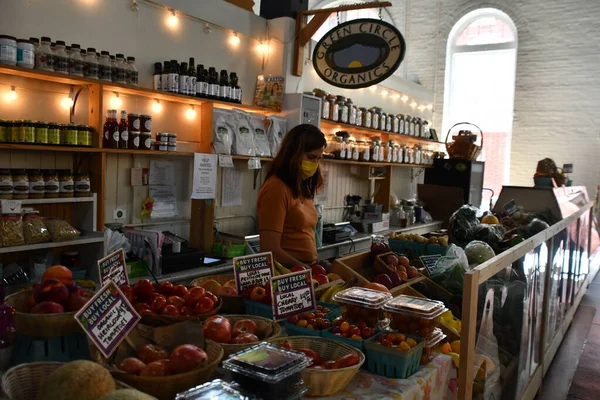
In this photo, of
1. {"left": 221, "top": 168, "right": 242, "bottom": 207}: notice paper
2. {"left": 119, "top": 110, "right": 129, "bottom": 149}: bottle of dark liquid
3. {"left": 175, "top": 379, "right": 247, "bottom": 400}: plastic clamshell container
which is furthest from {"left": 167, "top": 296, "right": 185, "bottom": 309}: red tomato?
{"left": 221, "top": 168, "right": 242, "bottom": 207}: notice paper

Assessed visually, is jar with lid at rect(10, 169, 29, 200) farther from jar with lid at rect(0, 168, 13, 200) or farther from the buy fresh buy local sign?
the buy fresh buy local sign

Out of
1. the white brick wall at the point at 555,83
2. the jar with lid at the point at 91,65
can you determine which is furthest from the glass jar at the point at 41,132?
the white brick wall at the point at 555,83

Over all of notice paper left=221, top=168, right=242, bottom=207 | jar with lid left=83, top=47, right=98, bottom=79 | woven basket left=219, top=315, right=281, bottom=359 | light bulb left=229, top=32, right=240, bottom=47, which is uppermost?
light bulb left=229, top=32, right=240, bottom=47

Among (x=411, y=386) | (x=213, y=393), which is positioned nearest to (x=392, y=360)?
(x=411, y=386)

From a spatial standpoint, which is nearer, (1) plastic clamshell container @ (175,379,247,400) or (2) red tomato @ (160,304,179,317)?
(1) plastic clamshell container @ (175,379,247,400)

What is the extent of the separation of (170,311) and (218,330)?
9.1 inches

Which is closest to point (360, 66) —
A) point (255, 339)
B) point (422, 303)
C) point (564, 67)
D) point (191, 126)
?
point (191, 126)

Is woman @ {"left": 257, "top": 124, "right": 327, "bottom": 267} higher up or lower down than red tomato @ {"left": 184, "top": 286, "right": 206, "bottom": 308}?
higher up

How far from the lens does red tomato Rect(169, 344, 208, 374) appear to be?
138 cm

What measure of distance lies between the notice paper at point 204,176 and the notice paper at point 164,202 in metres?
0.29

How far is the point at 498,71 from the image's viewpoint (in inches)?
363

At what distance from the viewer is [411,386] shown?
1660 millimetres

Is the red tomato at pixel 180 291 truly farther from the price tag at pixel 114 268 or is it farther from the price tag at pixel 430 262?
the price tag at pixel 430 262

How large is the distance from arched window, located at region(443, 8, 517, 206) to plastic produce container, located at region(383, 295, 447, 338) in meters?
7.94
